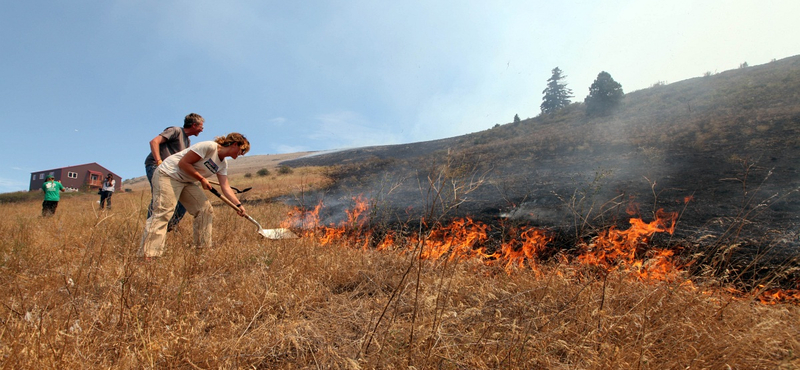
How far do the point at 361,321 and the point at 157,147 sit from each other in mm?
3290

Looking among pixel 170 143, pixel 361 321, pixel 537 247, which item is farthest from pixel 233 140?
pixel 537 247

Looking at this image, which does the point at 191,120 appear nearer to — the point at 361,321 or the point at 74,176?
the point at 361,321

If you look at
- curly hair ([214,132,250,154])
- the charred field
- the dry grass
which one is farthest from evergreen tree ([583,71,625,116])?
curly hair ([214,132,250,154])

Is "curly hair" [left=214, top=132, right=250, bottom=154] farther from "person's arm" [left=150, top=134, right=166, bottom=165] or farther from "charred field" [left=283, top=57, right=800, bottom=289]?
"charred field" [left=283, top=57, right=800, bottom=289]

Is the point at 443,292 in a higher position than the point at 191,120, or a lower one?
lower

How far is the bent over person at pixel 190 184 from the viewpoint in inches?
112

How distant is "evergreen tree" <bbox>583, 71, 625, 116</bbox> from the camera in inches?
834

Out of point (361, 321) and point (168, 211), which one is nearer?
point (361, 321)

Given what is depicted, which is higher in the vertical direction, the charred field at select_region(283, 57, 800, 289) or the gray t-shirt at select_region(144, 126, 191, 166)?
the gray t-shirt at select_region(144, 126, 191, 166)

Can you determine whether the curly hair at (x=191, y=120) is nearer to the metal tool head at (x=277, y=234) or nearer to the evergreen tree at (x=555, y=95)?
the metal tool head at (x=277, y=234)

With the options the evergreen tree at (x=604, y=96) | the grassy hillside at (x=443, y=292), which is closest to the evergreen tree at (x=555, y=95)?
the evergreen tree at (x=604, y=96)

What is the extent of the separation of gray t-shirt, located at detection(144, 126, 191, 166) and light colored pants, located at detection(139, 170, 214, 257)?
2.61 feet

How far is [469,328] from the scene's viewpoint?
1772 millimetres

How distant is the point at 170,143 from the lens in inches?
148
